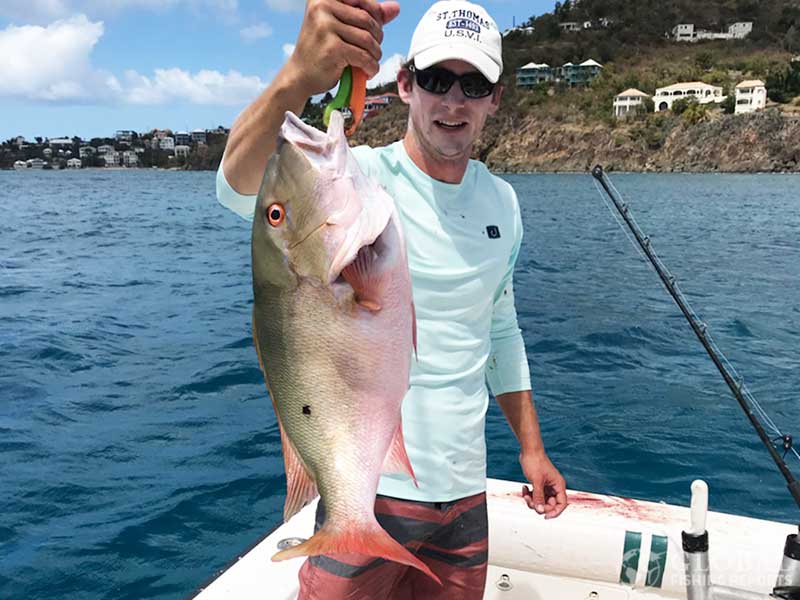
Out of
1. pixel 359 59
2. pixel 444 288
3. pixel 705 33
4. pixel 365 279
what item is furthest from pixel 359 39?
pixel 705 33

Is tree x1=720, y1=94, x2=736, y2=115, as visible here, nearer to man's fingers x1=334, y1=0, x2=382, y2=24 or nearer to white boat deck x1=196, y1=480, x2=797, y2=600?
white boat deck x1=196, y1=480, x2=797, y2=600

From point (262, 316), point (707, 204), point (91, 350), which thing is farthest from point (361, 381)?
point (707, 204)

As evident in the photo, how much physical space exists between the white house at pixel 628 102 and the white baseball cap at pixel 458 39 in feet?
347

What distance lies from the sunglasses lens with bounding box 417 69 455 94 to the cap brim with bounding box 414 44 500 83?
0.10 feet

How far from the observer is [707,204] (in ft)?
116

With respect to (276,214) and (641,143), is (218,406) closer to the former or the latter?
(276,214)

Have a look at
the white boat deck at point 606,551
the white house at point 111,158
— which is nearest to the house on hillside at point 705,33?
the white house at point 111,158

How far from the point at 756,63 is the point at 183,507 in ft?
410

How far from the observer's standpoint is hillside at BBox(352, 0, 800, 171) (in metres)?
78.0

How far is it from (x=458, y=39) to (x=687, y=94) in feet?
361

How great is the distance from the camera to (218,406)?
780 cm

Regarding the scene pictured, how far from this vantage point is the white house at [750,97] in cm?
8562

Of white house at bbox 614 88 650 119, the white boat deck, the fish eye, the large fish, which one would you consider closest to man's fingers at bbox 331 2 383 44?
the large fish

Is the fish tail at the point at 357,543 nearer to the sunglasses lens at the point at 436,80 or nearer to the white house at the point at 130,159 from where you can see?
the sunglasses lens at the point at 436,80
